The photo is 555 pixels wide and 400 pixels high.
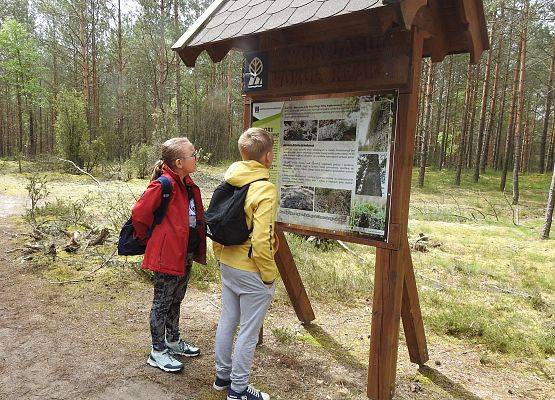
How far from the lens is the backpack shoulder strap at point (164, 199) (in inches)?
116

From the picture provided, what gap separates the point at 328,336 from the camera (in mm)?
3961

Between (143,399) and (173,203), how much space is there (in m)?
1.37

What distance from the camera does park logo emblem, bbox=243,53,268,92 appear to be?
345 centimetres

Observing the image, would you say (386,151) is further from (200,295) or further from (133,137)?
(133,137)

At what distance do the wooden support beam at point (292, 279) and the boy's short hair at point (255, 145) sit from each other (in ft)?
3.87

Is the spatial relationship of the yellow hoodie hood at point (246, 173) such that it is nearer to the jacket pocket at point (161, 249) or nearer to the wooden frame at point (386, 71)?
the jacket pocket at point (161, 249)

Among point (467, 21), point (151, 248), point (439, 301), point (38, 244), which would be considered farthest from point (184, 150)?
point (38, 244)

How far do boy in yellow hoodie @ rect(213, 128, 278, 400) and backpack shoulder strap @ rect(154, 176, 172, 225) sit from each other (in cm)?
57

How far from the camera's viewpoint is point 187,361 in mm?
3318

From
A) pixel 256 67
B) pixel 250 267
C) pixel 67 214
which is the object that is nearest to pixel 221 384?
pixel 250 267

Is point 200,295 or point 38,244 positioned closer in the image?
point 200,295

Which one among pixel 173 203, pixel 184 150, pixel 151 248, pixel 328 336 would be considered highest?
pixel 184 150

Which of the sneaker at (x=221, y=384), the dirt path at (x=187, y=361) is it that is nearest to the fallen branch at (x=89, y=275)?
the dirt path at (x=187, y=361)

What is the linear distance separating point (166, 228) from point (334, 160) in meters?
1.37
